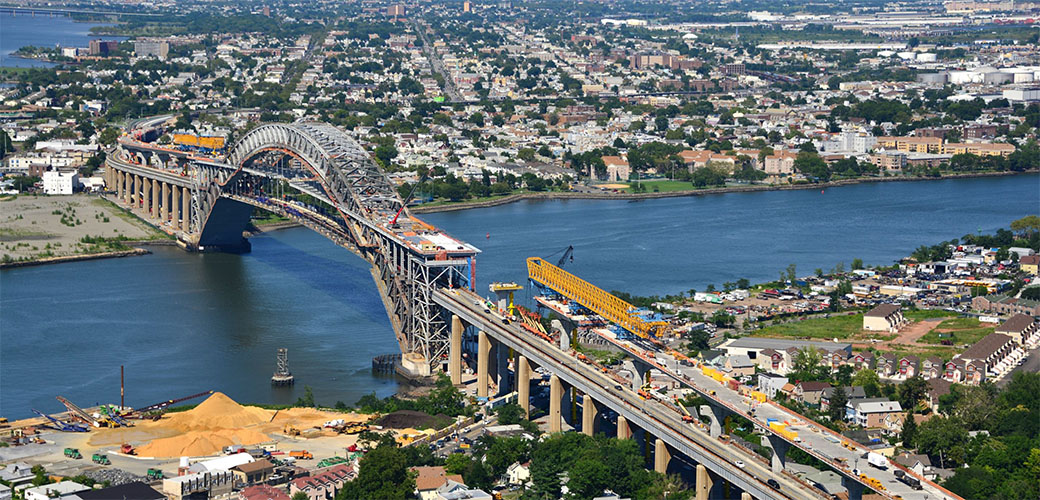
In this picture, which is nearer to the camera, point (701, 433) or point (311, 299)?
point (701, 433)

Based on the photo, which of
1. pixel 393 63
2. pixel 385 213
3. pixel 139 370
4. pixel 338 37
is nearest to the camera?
pixel 139 370

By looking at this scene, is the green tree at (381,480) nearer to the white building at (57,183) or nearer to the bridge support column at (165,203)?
the bridge support column at (165,203)

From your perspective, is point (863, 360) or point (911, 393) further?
point (863, 360)

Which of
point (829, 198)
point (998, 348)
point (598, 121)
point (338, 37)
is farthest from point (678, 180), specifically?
point (338, 37)

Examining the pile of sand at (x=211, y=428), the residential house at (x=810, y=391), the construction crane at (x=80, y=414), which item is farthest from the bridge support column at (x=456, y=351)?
the construction crane at (x=80, y=414)

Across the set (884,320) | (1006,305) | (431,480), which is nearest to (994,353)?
(884,320)

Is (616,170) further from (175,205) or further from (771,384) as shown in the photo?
(771,384)

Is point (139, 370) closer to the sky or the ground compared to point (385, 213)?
closer to the ground

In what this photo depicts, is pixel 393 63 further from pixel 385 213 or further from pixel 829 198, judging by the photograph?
pixel 385 213
